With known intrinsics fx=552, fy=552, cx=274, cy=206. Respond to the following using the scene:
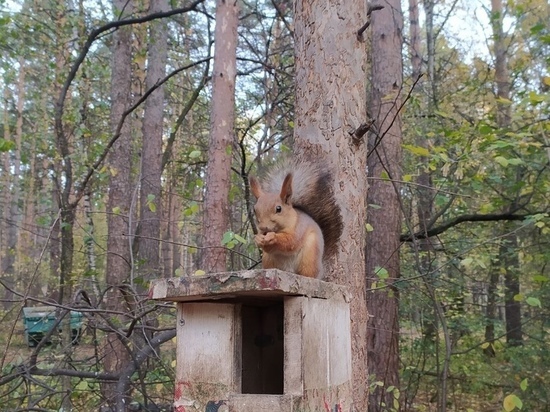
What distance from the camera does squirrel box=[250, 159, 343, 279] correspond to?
2.05 m

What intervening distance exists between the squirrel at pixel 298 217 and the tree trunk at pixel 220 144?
1.61m

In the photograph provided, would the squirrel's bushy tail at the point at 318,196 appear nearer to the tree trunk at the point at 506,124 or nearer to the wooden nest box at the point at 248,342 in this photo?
the wooden nest box at the point at 248,342

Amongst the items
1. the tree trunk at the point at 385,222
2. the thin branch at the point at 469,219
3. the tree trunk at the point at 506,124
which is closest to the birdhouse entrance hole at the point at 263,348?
the tree trunk at the point at 385,222

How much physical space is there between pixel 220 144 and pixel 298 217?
2.04m

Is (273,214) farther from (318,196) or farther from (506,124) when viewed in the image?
(506,124)

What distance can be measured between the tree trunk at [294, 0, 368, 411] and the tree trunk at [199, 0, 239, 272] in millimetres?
1536

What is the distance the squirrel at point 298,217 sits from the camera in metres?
2.05

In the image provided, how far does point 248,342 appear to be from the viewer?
206 cm

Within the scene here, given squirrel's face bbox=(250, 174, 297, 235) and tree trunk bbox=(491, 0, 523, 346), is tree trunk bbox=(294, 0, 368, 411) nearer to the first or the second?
squirrel's face bbox=(250, 174, 297, 235)

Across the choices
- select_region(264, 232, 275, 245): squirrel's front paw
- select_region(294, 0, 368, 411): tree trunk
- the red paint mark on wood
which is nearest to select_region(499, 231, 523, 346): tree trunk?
select_region(294, 0, 368, 411): tree trunk

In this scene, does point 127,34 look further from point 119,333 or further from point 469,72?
point 469,72

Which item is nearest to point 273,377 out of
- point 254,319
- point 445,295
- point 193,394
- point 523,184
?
point 254,319

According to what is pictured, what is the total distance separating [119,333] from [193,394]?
67.3 inches

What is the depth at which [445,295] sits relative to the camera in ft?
24.2
